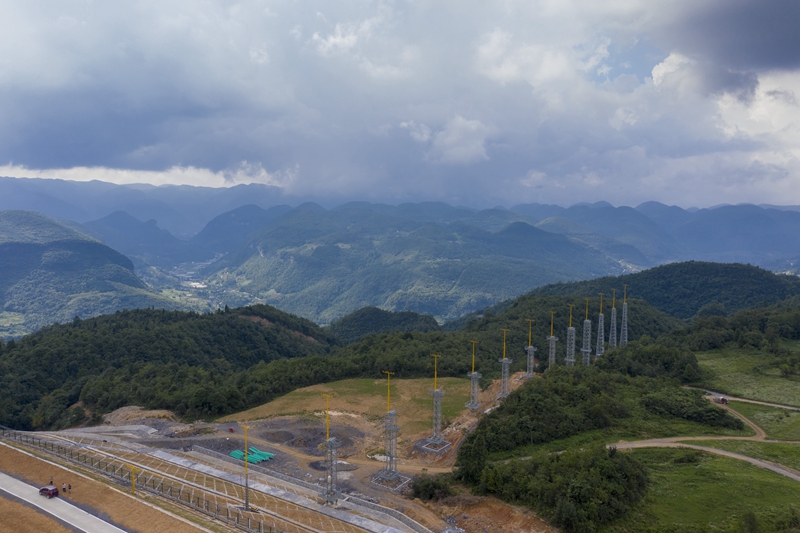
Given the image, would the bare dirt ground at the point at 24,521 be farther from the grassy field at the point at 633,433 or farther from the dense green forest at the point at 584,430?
the grassy field at the point at 633,433

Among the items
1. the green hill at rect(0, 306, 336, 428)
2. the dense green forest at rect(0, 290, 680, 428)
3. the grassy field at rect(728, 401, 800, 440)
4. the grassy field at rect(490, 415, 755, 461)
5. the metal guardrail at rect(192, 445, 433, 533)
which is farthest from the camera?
the dense green forest at rect(0, 290, 680, 428)

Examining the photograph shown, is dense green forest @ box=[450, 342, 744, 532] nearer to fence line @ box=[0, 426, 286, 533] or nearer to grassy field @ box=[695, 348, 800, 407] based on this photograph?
grassy field @ box=[695, 348, 800, 407]

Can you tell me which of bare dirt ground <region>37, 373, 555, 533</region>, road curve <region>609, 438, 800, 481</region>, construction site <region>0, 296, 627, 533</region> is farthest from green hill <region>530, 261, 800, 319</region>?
construction site <region>0, 296, 627, 533</region>

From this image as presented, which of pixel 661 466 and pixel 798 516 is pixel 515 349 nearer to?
pixel 661 466

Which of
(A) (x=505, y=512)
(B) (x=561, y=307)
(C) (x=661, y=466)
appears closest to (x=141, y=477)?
(A) (x=505, y=512)

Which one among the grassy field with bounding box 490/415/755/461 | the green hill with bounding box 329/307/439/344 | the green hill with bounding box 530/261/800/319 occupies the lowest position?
the green hill with bounding box 329/307/439/344

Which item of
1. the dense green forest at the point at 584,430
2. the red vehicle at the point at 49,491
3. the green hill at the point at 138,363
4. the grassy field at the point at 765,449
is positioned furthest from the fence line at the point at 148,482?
the grassy field at the point at 765,449

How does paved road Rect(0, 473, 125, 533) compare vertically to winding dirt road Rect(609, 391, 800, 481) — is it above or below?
above
